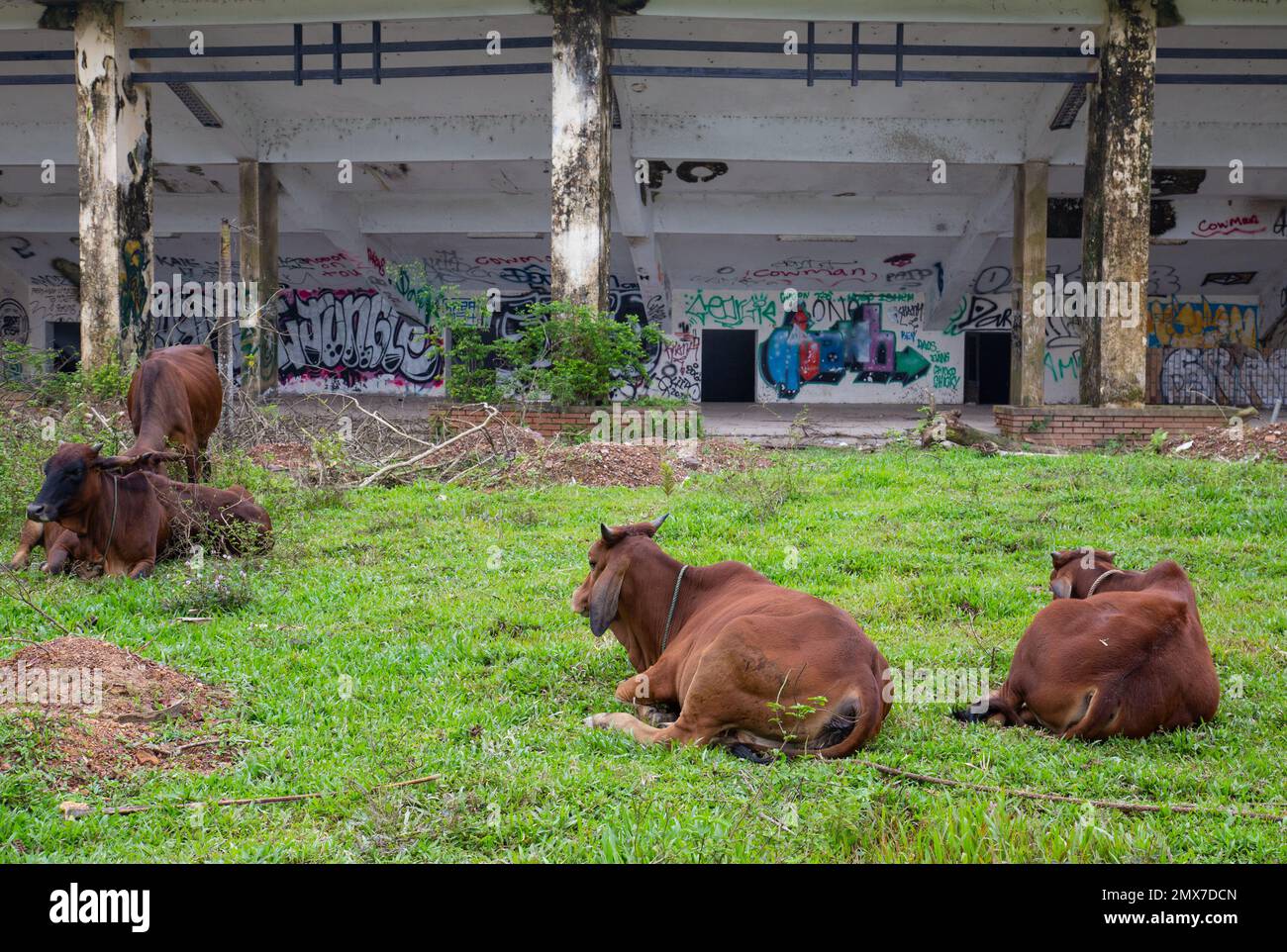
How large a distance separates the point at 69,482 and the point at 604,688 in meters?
4.41

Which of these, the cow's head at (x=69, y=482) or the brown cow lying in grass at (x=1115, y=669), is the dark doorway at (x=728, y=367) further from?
the brown cow lying in grass at (x=1115, y=669)

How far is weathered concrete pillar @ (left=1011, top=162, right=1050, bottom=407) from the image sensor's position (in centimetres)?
1988

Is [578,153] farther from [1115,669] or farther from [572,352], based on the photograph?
[1115,669]

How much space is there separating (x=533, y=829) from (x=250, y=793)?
1180 mm

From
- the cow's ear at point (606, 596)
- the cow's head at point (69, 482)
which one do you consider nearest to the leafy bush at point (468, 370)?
the cow's head at point (69, 482)

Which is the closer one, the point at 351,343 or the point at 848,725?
the point at 848,725

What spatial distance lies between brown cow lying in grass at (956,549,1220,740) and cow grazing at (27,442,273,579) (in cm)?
578

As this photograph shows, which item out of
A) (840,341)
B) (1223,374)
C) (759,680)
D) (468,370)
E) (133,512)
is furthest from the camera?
(840,341)

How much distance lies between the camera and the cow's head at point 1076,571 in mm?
5453

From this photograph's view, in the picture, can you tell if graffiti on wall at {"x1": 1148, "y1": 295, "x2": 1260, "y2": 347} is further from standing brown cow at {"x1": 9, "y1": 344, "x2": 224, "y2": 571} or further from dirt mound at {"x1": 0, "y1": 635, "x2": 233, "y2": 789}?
dirt mound at {"x1": 0, "y1": 635, "x2": 233, "y2": 789}

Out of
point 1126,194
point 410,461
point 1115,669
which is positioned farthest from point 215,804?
point 1126,194

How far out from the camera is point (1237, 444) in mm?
13516

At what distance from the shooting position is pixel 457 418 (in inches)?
598

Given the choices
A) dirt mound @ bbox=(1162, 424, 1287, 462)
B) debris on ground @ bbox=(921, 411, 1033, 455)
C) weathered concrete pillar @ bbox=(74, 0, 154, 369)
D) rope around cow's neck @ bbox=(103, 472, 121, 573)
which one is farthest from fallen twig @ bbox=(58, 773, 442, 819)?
weathered concrete pillar @ bbox=(74, 0, 154, 369)
